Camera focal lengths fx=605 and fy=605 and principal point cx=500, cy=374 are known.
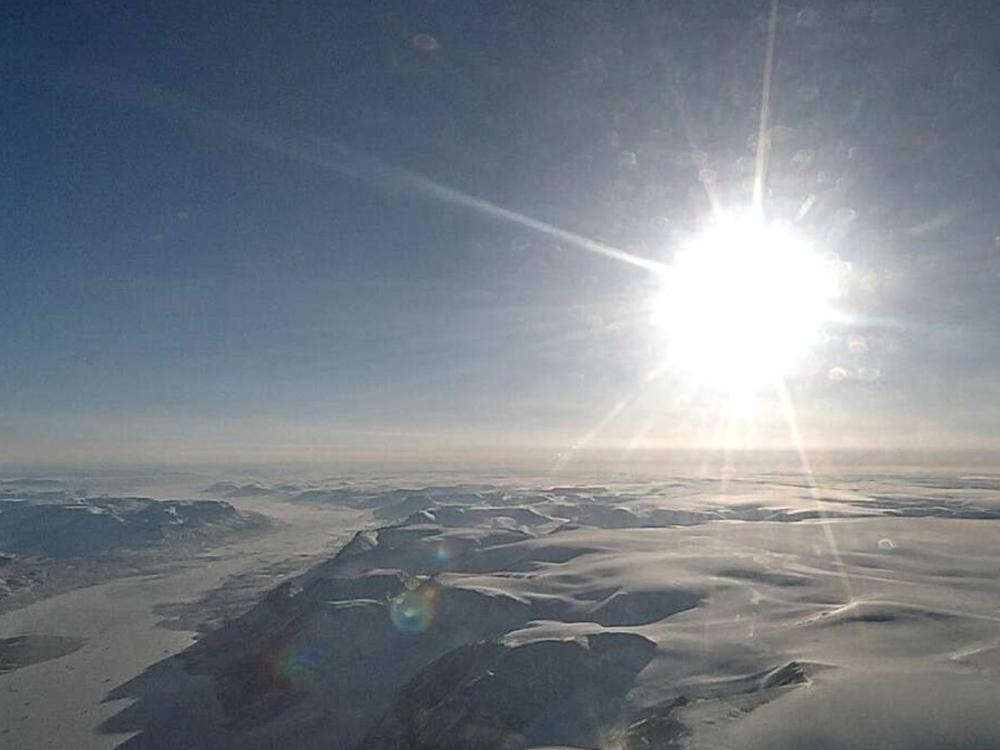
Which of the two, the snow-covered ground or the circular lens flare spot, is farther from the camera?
the circular lens flare spot

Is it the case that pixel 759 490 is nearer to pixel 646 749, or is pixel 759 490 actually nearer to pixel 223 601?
pixel 223 601

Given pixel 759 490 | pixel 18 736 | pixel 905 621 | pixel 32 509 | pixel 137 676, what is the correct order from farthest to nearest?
1. pixel 32 509
2. pixel 759 490
3. pixel 137 676
4. pixel 18 736
5. pixel 905 621

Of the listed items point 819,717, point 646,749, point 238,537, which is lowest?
point 238,537

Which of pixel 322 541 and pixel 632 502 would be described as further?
pixel 322 541

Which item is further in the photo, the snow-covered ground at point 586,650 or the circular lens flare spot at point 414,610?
the circular lens flare spot at point 414,610

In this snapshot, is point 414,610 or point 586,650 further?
point 414,610

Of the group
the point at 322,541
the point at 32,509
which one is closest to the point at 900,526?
the point at 322,541

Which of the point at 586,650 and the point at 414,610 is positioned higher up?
the point at 586,650

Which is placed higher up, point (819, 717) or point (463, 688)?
point (819, 717)
